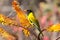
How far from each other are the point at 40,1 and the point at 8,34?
1266 millimetres

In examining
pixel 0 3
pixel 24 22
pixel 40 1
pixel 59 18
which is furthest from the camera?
pixel 40 1

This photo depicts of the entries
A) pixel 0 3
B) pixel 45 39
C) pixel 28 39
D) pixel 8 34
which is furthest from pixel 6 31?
pixel 0 3

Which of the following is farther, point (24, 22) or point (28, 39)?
point (28, 39)

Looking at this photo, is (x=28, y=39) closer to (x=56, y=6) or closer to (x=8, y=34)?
(x=8, y=34)

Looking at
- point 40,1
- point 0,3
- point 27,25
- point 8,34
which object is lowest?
point 40,1

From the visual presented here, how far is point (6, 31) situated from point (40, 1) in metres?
1.28

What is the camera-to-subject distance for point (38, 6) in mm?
2113

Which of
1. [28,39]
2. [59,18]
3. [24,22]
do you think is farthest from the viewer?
[59,18]

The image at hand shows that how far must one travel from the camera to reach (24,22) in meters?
0.88

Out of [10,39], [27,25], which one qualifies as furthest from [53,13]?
[27,25]

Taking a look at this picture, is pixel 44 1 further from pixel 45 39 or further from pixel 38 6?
pixel 45 39

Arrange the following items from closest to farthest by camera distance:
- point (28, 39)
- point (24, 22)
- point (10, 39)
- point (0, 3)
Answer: point (24, 22), point (28, 39), point (10, 39), point (0, 3)

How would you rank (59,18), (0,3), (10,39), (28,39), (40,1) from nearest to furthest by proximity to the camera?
(28,39), (10,39), (0,3), (59,18), (40,1)

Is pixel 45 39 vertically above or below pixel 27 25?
below
